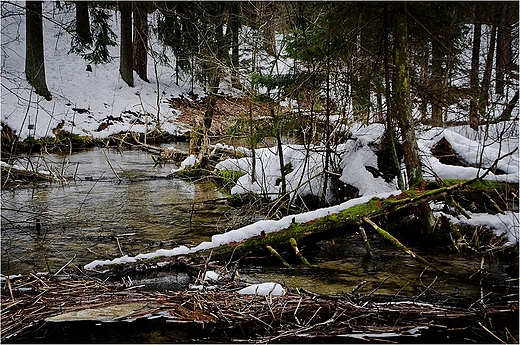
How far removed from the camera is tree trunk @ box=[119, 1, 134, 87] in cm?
2323

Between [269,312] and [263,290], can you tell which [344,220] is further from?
[269,312]

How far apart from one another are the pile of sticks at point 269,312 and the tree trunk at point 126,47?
20.7 m

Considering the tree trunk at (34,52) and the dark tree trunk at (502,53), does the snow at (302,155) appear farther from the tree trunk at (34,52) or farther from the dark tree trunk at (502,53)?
the tree trunk at (34,52)

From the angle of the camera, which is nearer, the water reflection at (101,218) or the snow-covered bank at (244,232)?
the snow-covered bank at (244,232)

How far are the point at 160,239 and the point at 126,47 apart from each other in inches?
754

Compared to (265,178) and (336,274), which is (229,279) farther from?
(265,178)

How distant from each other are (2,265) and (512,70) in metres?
8.16

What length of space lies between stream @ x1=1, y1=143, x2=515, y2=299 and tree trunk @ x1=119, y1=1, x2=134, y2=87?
13494 mm

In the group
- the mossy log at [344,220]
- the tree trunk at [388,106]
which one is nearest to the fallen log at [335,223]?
the mossy log at [344,220]

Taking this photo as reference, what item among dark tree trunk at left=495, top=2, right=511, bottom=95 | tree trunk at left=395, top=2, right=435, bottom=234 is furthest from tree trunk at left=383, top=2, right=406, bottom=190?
dark tree trunk at left=495, top=2, right=511, bottom=95

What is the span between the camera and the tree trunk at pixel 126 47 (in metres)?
23.2

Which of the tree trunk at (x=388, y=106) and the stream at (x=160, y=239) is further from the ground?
the tree trunk at (x=388, y=106)

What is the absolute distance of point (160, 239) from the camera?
294 inches

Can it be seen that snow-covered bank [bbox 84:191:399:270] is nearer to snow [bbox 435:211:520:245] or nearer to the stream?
the stream
